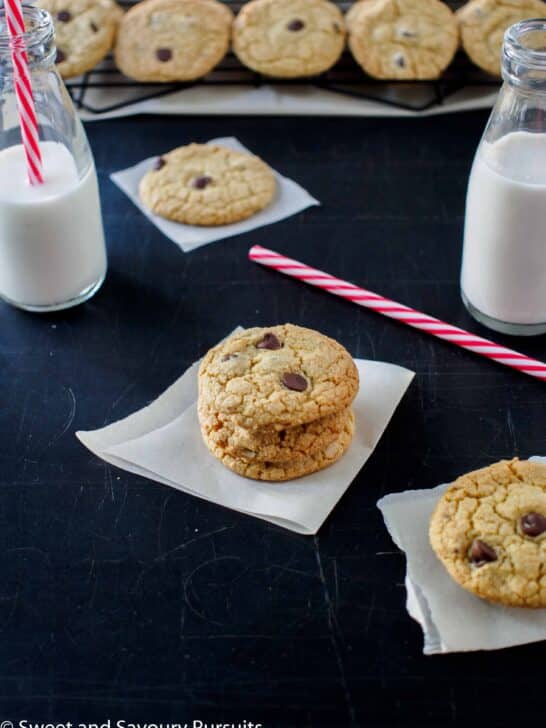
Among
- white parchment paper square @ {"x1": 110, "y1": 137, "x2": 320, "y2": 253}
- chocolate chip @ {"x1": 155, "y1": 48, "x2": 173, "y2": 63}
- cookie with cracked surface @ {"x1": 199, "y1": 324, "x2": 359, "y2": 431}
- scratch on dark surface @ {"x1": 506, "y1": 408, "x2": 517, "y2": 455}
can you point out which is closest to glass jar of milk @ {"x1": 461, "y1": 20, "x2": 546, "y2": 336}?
scratch on dark surface @ {"x1": 506, "y1": 408, "x2": 517, "y2": 455}

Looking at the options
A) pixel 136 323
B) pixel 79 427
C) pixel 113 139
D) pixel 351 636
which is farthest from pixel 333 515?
pixel 113 139

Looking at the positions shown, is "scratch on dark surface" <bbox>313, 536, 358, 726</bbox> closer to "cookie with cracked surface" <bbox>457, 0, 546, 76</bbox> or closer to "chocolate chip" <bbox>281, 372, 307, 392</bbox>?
"chocolate chip" <bbox>281, 372, 307, 392</bbox>

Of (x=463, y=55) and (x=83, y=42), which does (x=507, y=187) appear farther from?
(x=83, y=42)

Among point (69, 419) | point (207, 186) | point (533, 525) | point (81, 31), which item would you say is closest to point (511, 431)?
point (533, 525)

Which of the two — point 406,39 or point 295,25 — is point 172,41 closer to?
point 295,25

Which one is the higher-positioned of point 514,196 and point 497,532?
point 514,196

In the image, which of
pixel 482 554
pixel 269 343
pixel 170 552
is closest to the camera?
pixel 482 554
